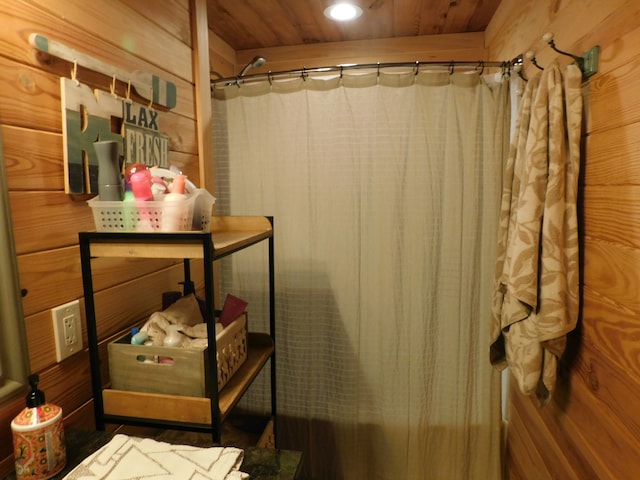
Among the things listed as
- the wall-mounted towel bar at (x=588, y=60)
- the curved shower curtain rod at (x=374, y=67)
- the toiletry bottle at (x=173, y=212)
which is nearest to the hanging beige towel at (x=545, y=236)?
the wall-mounted towel bar at (x=588, y=60)

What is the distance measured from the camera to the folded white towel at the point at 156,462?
79cm

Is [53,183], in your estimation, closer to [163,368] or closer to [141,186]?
[141,186]

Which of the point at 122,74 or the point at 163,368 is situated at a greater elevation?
the point at 122,74

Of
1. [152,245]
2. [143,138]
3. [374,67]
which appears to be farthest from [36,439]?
[374,67]

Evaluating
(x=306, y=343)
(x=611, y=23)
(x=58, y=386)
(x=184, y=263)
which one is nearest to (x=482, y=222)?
(x=611, y=23)

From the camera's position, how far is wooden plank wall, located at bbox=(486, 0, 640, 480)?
0.97 meters

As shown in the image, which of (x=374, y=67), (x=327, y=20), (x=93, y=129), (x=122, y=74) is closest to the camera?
(x=93, y=129)

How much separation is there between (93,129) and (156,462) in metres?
0.78

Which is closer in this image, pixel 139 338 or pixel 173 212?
pixel 173 212

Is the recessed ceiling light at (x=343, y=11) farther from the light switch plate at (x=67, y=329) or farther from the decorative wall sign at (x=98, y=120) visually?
the light switch plate at (x=67, y=329)

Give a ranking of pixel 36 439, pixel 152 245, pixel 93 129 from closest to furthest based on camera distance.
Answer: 1. pixel 36 439
2. pixel 152 245
3. pixel 93 129

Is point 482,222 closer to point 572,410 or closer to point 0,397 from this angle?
point 572,410

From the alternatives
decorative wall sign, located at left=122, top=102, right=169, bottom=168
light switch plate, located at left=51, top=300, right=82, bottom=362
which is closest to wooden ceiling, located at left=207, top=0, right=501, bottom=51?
decorative wall sign, located at left=122, top=102, right=169, bottom=168

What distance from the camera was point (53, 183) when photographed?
94 cm
